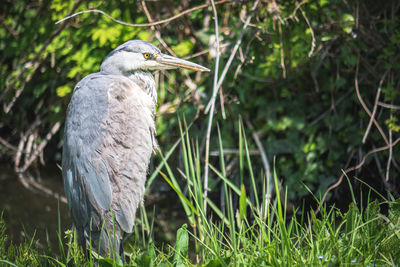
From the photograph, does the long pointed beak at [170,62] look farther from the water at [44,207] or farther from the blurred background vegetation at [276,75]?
the water at [44,207]

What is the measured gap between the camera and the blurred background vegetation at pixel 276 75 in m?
3.86

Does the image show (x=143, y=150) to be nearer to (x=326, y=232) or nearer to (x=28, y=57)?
(x=326, y=232)

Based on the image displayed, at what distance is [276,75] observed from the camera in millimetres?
4211

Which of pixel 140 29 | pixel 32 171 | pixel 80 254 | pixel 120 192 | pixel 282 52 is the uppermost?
pixel 140 29

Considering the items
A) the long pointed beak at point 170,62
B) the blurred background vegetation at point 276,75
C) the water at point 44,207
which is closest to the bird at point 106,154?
the long pointed beak at point 170,62

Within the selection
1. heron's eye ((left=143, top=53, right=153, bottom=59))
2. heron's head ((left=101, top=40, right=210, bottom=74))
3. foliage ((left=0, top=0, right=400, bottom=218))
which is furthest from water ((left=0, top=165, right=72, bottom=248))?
heron's eye ((left=143, top=53, right=153, bottom=59))

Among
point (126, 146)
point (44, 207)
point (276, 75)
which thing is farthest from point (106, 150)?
point (44, 207)

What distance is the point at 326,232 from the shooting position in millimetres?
2205

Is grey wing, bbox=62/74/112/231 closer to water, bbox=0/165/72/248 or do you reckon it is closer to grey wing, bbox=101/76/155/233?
grey wing, bbox=101/76/155/233

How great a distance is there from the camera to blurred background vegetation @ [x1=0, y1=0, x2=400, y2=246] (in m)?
3.86

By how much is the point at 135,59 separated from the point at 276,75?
1.67 metres

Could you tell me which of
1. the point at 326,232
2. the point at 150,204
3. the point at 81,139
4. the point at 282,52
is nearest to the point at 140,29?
the point at 282,52

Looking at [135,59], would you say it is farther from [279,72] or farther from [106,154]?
[279,72]

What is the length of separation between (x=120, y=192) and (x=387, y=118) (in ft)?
8.08
